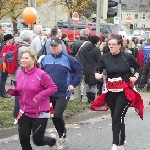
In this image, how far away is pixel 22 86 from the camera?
640cm

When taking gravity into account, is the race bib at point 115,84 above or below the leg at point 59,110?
above

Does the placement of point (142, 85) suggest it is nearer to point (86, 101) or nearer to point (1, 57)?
point (86, 101)

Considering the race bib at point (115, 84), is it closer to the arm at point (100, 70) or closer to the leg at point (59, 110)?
the arm at point (100, 70)

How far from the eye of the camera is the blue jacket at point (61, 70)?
760 centimetres

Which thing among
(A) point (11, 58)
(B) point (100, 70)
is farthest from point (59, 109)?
(A) point (11, 58)

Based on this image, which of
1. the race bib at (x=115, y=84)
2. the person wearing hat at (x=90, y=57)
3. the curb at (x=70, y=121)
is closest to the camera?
the race bib at (x=115, y=84)

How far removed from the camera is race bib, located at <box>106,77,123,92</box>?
7267 millimetres

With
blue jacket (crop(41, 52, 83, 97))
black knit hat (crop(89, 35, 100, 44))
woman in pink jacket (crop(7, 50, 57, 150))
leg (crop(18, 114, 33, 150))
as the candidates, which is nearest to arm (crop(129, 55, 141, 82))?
blue jacket (crop(41, 52, 83, 97))

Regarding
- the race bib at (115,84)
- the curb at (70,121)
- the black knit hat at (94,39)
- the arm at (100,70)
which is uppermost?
the black knit hat at (94,39)

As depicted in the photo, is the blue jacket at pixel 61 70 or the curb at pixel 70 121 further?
the curb at pixel 70 121

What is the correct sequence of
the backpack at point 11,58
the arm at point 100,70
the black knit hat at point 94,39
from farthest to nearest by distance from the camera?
the black knit hat at point 94,39 < the backpack at point 11,58 < the arm at point 100,70

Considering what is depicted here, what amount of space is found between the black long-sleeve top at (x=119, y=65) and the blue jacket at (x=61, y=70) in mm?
563

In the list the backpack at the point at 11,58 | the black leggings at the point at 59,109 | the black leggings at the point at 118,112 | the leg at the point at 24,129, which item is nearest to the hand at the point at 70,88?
the black leggings at the point at 59,109

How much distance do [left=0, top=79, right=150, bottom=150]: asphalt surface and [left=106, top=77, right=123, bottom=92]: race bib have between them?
4.29 ft
